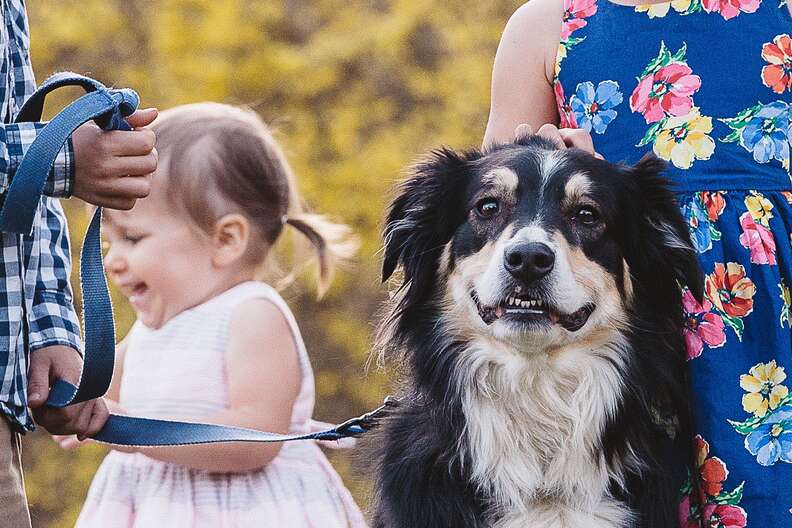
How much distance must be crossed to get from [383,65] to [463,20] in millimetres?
610

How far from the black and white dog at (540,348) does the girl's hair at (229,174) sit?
925mm

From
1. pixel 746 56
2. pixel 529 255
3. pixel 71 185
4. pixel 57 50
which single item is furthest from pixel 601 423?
pixel 57 50

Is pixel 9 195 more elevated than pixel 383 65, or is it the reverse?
pixel 383 65

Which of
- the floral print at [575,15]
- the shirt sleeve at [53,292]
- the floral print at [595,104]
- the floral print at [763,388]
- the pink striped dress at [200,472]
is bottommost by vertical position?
the pink striped dress at [200,472]

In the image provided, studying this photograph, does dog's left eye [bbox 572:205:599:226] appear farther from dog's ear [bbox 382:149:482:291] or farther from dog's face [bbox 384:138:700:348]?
dog's ear [bbox 382:149:482:291]

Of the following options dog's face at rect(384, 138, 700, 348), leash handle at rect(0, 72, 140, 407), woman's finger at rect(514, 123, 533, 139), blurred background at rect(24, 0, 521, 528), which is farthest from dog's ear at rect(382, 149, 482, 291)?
blurred background at rect(24, 0, 521, 528)

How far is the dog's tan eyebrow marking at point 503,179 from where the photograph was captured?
2529 millimetres

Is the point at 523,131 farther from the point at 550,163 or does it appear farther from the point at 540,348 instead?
the point at 540,348

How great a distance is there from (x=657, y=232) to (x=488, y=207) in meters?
0.37

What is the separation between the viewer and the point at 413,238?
267cm

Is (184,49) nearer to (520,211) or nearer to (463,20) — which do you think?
(463,20)

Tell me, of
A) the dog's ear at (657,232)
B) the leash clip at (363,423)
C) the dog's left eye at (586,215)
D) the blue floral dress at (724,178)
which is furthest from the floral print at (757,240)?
the leash clip at (363,423)

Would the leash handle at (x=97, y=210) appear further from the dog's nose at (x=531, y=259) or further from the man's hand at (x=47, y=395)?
the dog's nose at (x=531, y=259)

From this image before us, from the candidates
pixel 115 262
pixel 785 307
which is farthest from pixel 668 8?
pixel 115 262
